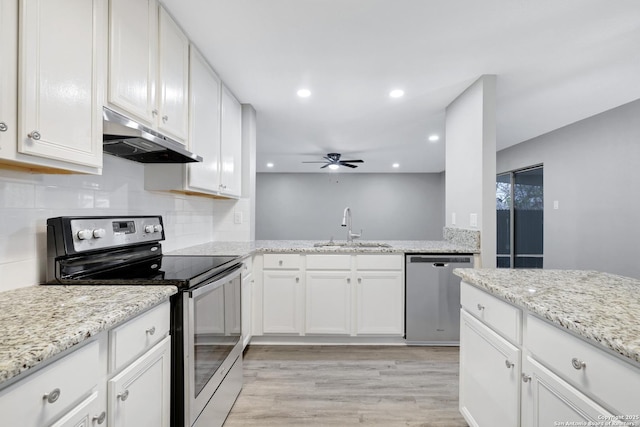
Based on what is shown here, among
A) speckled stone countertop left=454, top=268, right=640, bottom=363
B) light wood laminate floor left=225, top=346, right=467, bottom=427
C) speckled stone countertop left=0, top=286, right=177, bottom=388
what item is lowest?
light wood laminate floor left=225, top=346, right=467, bottom=427

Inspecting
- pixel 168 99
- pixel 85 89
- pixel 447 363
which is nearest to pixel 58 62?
pixel 85 89

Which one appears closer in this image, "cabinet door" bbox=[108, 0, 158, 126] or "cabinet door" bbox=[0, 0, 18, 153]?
"cabinet door" bbox=[0, 0, 18, 153]

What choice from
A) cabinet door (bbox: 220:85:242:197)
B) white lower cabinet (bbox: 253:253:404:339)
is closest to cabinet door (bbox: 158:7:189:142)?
cabinet door (bbox: 220:85:242:197)

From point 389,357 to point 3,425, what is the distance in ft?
8.52

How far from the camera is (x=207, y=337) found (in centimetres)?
155

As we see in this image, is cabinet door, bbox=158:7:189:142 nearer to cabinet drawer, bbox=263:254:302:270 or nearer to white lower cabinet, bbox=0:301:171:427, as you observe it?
white lower cabinet, bbox=0:301:171:427

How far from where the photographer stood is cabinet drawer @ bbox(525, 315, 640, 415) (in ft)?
2.56

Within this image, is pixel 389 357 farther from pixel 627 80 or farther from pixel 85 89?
pixel 627 80

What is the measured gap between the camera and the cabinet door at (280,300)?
9.81 ft

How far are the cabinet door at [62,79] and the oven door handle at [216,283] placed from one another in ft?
2.09

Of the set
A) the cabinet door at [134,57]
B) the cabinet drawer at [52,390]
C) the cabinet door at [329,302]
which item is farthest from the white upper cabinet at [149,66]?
the cabinet door at [329,302]

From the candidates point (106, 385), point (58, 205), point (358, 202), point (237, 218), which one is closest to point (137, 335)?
point (106, 385)

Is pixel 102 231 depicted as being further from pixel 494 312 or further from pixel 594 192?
pixel 594 192

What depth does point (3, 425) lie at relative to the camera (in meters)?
0.62
